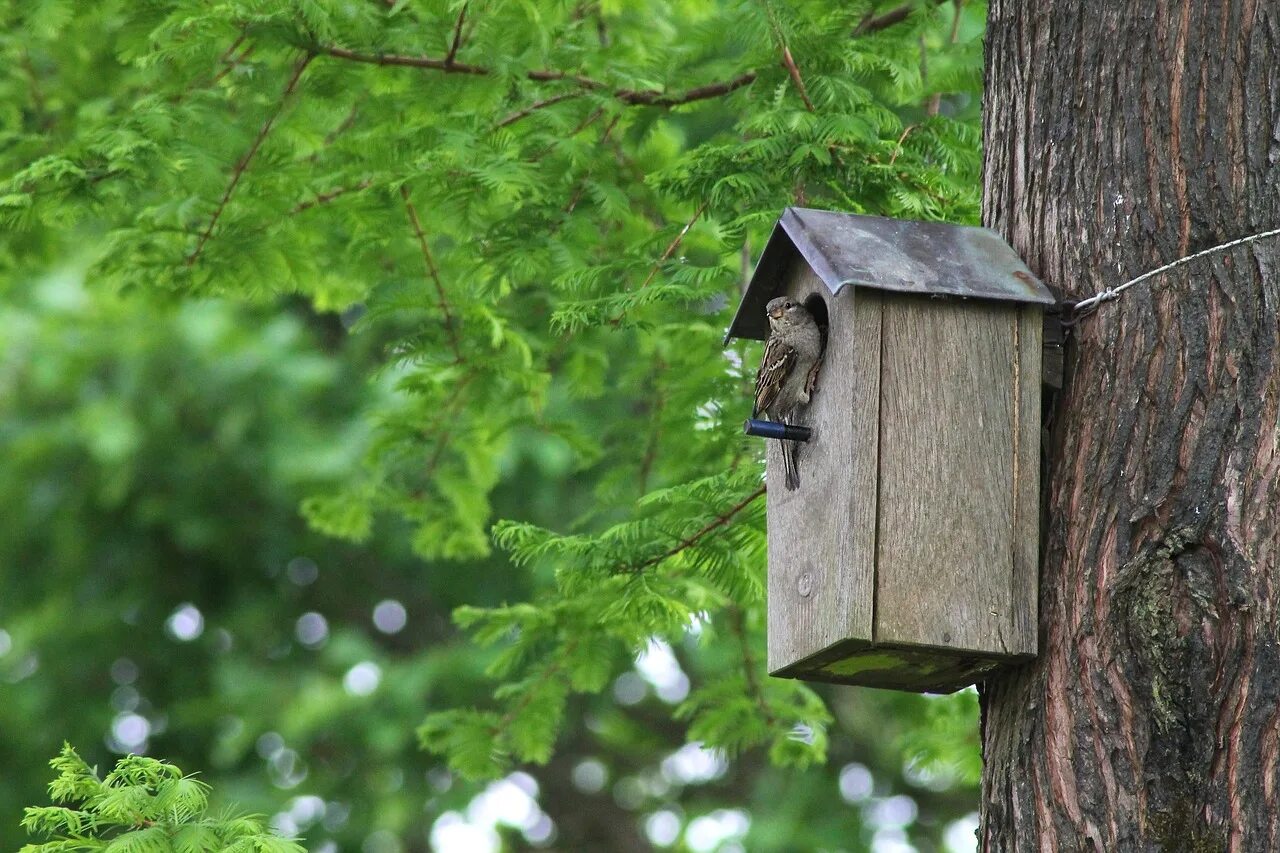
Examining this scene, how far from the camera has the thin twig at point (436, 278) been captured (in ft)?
13.7

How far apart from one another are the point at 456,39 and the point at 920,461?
1.82 meters

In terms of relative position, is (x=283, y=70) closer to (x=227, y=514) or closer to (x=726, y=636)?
(x=726, y=636)

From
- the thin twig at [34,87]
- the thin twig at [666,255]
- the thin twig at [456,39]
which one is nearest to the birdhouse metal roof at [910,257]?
the thin twig at [666,255]

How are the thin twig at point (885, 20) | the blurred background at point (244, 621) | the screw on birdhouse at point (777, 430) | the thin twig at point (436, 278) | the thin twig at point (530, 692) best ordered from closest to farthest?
the screw on birdhouse at point (777, 430)
the thin twig at point (885, 20)
the thin twig at point (436, 278)
the thin twig at point (530, 692)
the blurred background at point (244, 621)

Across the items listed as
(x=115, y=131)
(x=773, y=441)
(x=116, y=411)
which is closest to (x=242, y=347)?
(x=116, y=411)

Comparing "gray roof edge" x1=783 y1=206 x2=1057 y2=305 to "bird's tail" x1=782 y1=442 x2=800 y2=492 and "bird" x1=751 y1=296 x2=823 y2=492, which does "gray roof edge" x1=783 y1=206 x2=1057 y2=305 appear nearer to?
"bird" x1=751 y1=296 x2=823 y2=492

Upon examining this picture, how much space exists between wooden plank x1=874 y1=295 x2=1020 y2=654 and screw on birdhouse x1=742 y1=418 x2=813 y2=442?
0.24m

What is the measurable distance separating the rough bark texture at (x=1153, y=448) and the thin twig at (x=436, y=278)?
1871mm

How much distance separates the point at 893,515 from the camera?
2527 millimetres

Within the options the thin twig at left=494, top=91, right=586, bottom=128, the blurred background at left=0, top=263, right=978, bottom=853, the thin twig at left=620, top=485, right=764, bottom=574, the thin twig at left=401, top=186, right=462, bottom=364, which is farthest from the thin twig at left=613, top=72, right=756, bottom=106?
the blurred background at left=0, top=263, right=978, bottom=853

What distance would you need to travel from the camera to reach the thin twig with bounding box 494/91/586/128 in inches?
153

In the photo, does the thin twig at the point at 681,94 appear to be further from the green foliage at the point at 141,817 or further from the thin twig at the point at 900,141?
the green foliage at the point at 141,817

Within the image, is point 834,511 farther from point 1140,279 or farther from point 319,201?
point 319,201

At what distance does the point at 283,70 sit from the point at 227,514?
623 cm
